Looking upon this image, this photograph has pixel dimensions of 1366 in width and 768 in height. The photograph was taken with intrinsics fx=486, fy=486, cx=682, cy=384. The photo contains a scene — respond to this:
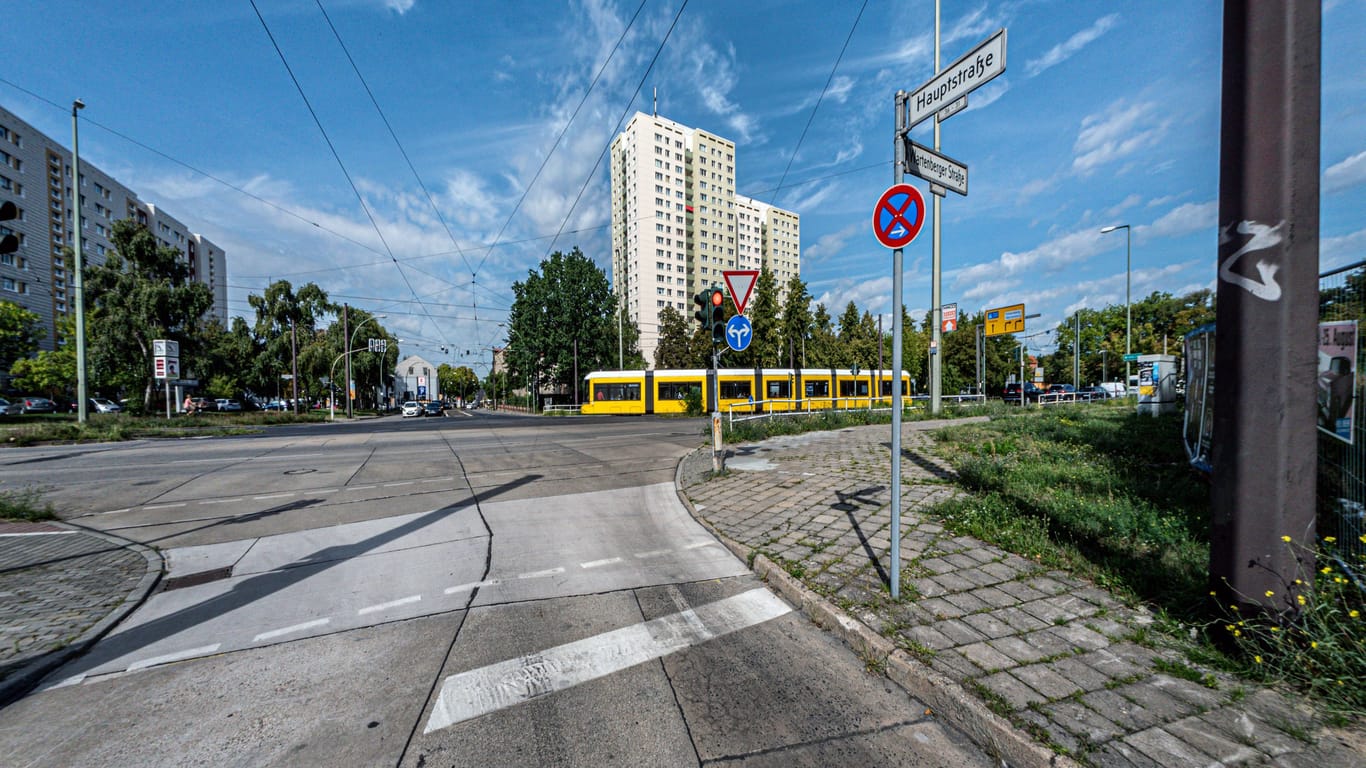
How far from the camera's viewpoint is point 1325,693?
85.1 inches

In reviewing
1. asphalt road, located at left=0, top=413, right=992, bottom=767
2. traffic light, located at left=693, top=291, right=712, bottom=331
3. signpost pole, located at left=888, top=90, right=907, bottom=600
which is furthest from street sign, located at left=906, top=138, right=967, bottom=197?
traffic light, located at left=693, top=291, right=712, bottom=331

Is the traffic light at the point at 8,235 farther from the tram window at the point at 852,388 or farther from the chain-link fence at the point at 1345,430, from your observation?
the tram window at the point at 852,388

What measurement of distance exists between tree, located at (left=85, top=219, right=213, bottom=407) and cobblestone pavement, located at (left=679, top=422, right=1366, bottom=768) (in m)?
37.9

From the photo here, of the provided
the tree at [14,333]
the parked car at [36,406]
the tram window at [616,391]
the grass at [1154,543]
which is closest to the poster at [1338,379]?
the grass at [1154,543]

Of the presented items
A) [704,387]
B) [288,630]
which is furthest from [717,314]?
[704,387]

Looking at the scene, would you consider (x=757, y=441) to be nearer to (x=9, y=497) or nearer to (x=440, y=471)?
(x=440, y=471)

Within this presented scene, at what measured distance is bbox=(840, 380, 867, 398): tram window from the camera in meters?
28.5

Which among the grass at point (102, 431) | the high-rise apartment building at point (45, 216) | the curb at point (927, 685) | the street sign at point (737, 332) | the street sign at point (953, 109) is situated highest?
the high-rise apartment building at point (45, 216)

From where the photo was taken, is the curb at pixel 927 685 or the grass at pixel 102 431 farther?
the grass at pixel 102 431

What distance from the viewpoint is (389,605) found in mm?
3672

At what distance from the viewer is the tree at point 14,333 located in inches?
1310

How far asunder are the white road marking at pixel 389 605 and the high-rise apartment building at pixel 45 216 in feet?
178

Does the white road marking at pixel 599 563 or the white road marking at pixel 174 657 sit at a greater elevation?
the white road marking at pixel 174 657

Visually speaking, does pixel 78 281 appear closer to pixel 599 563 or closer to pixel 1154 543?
pixel 599 563
